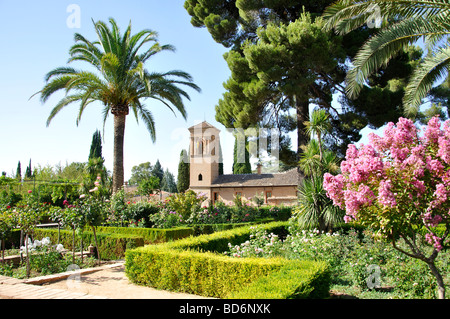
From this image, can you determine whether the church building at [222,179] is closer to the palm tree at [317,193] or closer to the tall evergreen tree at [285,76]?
the tall evergreen tree at [285,76]

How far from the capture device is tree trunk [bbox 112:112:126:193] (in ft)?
44.5

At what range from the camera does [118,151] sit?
13609 millimetres

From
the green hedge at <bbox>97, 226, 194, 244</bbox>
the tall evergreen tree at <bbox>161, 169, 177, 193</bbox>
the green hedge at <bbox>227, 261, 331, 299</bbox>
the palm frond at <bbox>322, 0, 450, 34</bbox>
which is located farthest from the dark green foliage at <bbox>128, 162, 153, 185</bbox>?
the green hedge at <bbox>227, 261, 331, 299</bbox>

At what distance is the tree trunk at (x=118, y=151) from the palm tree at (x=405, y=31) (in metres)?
8.97

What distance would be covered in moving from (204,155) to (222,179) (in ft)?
9.24

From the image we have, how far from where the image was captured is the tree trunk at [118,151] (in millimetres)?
13562

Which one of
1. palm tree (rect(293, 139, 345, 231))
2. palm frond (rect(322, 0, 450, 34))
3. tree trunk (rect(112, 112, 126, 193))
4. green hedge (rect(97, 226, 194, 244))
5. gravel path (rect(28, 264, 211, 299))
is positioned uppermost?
palm frond (rect(322, 0, 450, 34))

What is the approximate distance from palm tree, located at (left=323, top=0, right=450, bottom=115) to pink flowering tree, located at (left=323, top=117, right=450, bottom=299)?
4.27m

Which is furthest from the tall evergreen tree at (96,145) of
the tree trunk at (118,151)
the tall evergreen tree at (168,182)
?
the tree trunk at (118,151)

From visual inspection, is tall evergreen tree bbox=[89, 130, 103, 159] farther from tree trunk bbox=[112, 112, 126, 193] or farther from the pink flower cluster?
the pink flower cluster

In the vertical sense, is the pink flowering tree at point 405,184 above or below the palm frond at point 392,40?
below

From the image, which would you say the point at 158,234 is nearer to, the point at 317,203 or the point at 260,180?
the point at 317,203

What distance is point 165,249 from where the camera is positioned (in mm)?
5824
